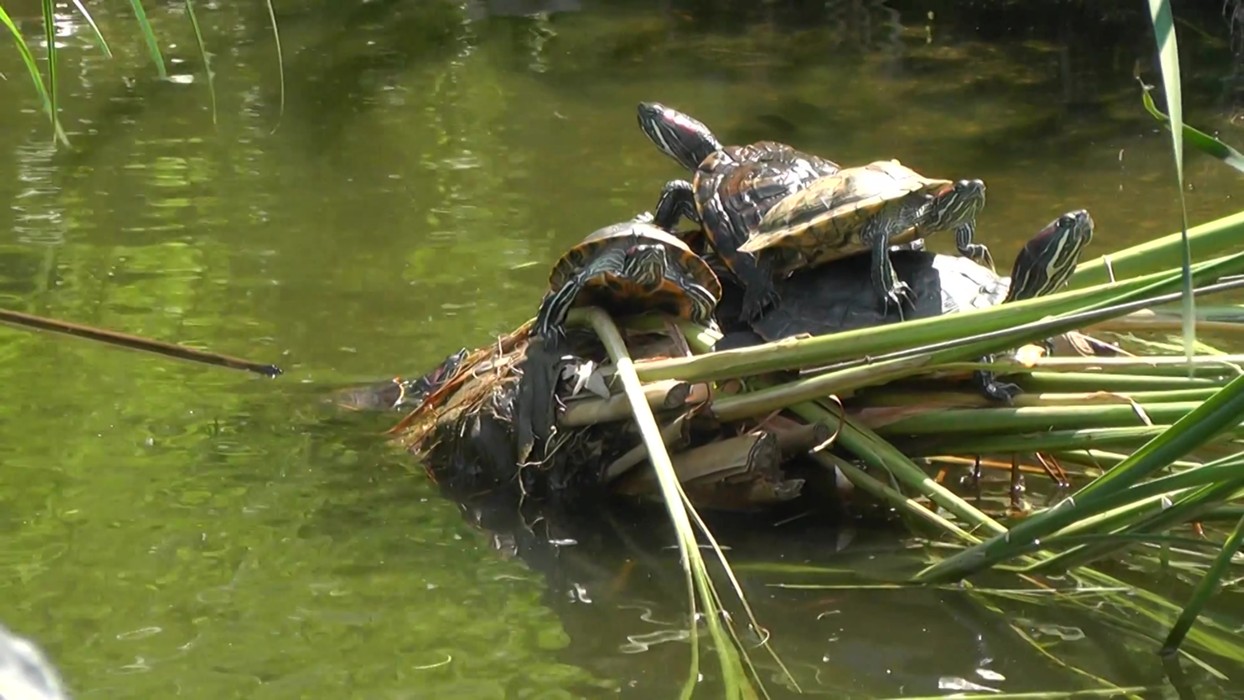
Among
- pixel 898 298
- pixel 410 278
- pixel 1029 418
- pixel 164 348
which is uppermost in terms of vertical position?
pixel 898 298

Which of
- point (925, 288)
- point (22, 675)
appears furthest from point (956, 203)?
point (22, 675)

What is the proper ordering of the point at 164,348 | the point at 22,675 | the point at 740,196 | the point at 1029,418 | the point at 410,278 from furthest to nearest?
the point at 410,278 → the point at 164,348 → the point at 740,196 → the point at 1029,418 → the point at 22,675

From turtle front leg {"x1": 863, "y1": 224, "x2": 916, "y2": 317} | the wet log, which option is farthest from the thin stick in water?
turtle front leg {"x1": 863, "y1": 224, "x2": 916, "y2": 317}

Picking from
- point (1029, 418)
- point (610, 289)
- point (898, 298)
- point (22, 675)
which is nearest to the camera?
point (22, 675)

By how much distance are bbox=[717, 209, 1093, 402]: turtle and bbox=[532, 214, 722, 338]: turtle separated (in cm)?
12

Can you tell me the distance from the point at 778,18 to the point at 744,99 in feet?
7.60

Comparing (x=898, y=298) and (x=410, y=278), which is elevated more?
(x=898, y=298)

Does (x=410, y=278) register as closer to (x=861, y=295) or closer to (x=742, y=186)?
(x=742, y=186)

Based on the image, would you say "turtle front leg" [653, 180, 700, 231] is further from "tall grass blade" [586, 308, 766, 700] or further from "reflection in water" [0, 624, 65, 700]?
"reflection in water" [0, 624, 65, 700]

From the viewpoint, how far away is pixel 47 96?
1.52m

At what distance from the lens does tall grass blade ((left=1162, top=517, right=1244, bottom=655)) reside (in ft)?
6.40

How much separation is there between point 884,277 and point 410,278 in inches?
86.1

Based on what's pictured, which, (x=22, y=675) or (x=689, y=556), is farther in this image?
(x=689, y=556)

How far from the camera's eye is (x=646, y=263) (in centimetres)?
300
